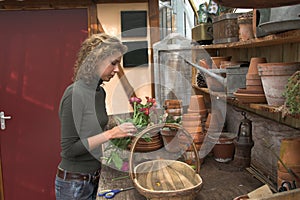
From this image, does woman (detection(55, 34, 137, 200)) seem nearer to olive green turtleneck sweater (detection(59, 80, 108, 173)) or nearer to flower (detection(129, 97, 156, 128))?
olive green turtleneck sweater (detection(59, 80, 108, 173))

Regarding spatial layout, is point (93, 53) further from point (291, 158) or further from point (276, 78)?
point (291, 158)

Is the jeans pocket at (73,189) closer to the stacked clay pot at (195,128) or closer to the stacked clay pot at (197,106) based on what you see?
the stacked clay pot at (195,128)

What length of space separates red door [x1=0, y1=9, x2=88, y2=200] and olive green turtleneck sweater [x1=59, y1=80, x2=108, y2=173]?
1.45 m

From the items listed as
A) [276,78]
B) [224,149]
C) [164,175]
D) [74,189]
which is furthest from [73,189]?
[276,78]

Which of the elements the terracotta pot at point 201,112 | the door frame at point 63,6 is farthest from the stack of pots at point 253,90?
the door frame at point 63,6

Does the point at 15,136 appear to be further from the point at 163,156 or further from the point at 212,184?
the point at 212,184

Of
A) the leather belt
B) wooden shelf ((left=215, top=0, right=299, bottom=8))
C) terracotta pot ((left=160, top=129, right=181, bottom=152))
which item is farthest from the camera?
terracotta pot ((left=160, top=129, right=181, bottom=152))

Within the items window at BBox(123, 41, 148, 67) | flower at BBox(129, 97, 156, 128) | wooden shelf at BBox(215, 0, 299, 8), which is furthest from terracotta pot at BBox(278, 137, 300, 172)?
window at BBox(123, 41, 148, 67)

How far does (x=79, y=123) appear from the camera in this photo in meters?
1.59

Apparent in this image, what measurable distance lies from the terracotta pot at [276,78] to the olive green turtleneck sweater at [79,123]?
0.83 m

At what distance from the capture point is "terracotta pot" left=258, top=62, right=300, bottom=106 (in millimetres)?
1089

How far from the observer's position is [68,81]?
120 inches

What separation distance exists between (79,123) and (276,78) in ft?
2.97

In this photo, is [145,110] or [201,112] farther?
[201,112]
